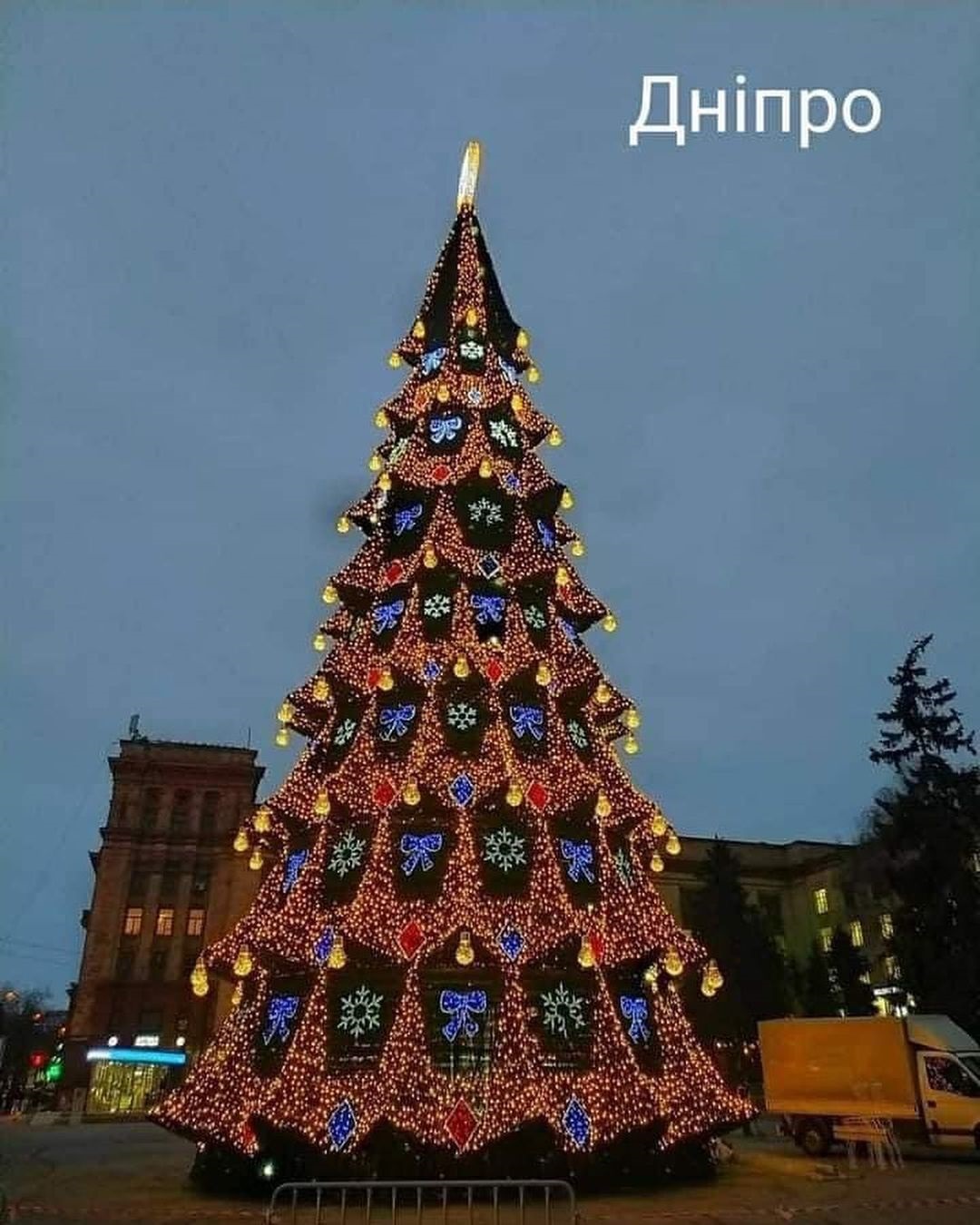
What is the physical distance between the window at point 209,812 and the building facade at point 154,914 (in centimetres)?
6

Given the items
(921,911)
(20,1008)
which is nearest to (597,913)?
(921,911)

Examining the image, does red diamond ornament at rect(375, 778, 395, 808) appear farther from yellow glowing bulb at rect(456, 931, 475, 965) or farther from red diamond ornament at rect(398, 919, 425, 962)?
yellow glowing bulb at rect(456, 931, 475, 965)

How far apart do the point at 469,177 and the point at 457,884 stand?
16098 mm

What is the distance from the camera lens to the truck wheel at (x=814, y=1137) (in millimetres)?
18609

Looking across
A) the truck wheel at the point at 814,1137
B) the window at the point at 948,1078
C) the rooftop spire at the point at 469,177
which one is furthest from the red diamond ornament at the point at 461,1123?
the rooftop spire at the point at 469,177

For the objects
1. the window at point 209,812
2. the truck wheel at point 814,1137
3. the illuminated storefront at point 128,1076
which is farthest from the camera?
the window at point 209,812

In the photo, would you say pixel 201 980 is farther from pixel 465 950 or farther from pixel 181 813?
pixel 181 813

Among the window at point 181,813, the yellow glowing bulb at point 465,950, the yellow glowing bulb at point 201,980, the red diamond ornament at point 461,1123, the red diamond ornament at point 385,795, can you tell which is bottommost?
the red diamond ornament at point 461,1123

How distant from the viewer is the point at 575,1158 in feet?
39.3

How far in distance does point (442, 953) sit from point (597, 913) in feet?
8.20

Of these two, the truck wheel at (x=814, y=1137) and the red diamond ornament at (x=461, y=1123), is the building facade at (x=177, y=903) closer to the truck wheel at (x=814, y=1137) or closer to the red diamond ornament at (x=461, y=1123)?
the truck wheel at (x=814, y=1137)

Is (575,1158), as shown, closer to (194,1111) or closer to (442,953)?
(442,953)

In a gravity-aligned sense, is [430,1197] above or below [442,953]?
below

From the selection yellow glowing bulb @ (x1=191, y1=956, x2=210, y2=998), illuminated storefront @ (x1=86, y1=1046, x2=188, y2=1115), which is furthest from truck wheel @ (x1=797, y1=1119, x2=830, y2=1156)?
illuminated storefront @ (x1=86, y1=1046, x2=188, y2=1115)
